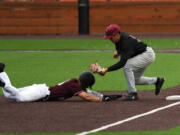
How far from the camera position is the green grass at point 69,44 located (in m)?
29.2

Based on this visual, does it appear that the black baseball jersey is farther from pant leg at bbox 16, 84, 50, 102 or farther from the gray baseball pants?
pant leg at bbox 16, 84, 50, 102

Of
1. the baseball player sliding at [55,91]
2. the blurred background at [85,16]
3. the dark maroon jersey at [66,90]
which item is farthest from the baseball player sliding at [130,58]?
the blurred background at [85,16]

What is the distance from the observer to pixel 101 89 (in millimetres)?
15352

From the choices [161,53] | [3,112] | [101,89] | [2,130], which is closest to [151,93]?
[101,89]

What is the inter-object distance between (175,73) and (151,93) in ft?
13.9

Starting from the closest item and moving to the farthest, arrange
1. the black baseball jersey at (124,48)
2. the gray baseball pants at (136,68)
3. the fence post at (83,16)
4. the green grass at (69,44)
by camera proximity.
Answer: the black baseball jersey at (124,48), the gray baseball pants at (136,68), the green grass at (69,44), the fence post at (83,16)

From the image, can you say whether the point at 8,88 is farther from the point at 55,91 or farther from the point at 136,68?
the point at 136,68

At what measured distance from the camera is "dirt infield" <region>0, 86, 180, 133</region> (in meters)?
10.2

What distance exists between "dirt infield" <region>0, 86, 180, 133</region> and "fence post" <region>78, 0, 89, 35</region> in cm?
2266

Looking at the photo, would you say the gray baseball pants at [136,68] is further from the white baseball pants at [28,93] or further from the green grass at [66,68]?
the green grass at [66,68]

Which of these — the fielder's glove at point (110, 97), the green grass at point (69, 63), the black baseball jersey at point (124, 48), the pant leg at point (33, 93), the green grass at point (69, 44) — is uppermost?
the black baseball jersey at point (124, 48)

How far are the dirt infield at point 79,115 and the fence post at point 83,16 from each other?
22.7m

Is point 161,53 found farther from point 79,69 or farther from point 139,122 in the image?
point 139,122

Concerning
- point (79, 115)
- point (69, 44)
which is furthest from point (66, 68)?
point (69, 44)
